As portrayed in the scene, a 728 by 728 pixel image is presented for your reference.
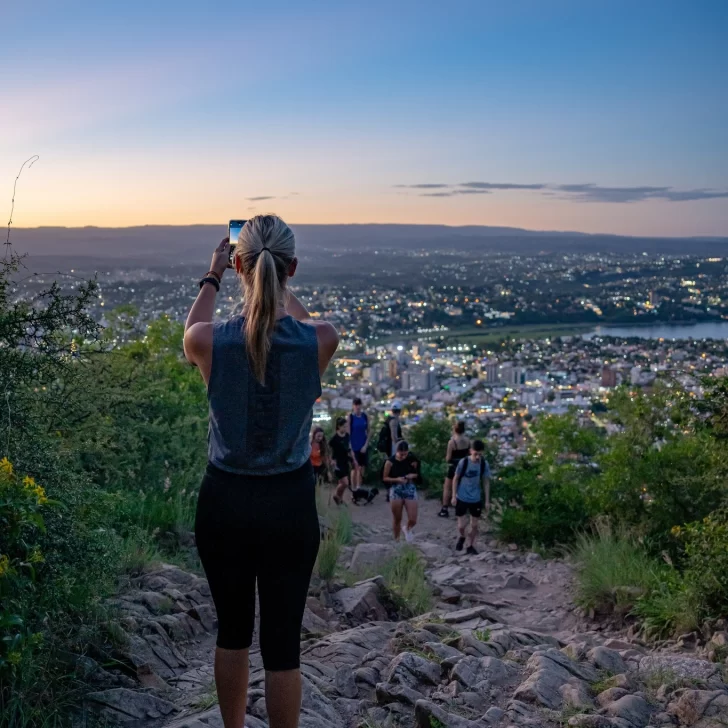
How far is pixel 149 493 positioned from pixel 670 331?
130 ft

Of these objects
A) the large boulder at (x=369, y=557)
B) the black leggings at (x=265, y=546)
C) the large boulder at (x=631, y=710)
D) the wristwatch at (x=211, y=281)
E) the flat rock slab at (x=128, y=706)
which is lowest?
the large boulder at (x=369, y=557)

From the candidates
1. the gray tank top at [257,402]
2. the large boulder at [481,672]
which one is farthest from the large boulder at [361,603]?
the gray tank top at [257,402]

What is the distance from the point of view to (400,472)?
10.5 m

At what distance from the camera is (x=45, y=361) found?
462 centimetres

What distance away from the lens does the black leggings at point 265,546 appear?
3020mm

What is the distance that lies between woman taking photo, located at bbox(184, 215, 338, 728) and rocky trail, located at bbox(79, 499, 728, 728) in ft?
3.02

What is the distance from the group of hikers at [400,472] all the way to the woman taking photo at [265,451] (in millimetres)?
6513

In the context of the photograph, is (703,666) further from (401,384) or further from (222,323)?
(401,384)

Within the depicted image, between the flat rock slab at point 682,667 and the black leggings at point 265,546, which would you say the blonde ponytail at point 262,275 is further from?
the flat rock slab at point 682,667

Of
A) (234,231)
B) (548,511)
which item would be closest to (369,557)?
(548,511)

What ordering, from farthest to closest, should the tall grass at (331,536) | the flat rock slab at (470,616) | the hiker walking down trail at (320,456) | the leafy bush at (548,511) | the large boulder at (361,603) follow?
the hiker walking down trail at (320,456)
the leafy bush at (548,511)
the tall grass at (331,536)
the flat rock slab at (470,616)
the large boulder at (361,603)

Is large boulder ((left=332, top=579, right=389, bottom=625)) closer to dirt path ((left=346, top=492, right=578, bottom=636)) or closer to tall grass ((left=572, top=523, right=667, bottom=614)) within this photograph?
dirt path ((left=346, top=492, right=578, bottom=636))

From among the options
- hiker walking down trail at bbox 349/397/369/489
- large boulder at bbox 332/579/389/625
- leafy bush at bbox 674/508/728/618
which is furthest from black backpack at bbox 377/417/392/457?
leafy bush at bbox 674/508/728/618

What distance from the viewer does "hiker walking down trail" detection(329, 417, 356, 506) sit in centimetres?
1248
